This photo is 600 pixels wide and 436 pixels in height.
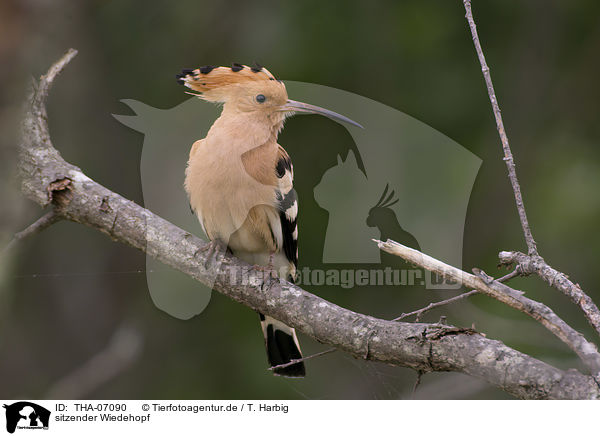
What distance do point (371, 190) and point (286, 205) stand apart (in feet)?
3.69

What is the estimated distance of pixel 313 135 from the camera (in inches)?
148

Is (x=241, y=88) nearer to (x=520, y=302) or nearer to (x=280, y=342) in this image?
(x=280, y=342)

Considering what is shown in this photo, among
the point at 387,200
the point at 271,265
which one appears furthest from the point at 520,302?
the point at 387,200

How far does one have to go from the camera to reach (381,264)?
380cm

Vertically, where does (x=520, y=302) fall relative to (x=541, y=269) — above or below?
below

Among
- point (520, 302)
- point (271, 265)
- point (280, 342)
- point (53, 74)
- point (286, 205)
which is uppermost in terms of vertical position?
point (53, 74)

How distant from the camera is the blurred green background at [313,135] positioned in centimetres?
376

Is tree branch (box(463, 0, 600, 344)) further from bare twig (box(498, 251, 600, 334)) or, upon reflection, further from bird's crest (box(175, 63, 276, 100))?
bird's crest (box(175, 63, 276, 100))

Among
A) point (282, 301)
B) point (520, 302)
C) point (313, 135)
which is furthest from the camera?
point (313, 135)

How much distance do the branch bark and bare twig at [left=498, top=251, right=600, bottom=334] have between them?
7.1 inches
